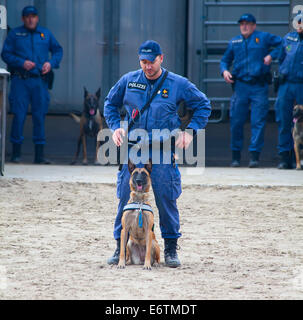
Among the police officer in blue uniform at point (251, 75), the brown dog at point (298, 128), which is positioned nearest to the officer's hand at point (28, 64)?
the police officer in blue uniform at point (251, 75)

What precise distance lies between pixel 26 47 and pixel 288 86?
12.7 ft

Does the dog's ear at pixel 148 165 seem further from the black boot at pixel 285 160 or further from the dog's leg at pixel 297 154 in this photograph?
the black boot at pixel 285 160

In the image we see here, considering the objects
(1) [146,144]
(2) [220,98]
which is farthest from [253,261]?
(2) [220,98]

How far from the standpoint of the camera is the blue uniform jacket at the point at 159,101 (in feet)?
19.1

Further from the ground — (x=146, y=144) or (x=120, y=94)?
(x=120, y=94)

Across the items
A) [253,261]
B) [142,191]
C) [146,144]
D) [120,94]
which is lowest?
[253,261]

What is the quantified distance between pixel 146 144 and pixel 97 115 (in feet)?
19.1

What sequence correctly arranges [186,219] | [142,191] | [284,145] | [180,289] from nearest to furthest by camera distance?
1. [180,289]
2. [142,191]
3. [186,219]
4. [284,145]

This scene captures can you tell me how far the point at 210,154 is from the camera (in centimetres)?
1320

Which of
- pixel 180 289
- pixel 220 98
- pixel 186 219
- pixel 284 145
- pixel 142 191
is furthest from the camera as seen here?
pixel 220 98

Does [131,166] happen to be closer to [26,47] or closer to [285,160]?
[285,160]

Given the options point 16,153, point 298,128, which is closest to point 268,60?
point 298,128

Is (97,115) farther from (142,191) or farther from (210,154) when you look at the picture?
(142,191)

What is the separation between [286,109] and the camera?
11242 millimetres
